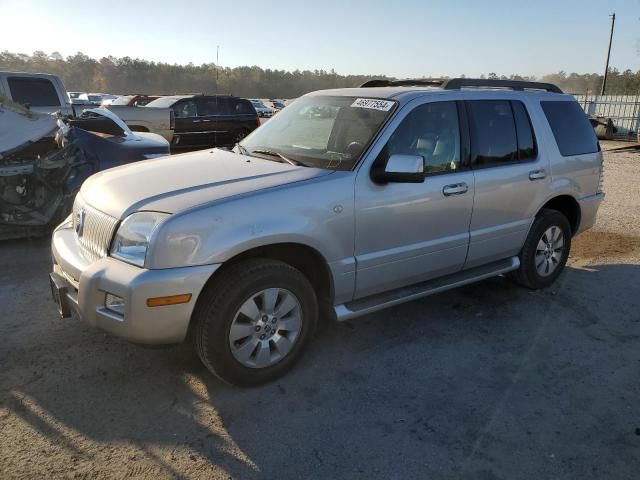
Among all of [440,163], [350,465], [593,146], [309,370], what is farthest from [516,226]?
[350,465]

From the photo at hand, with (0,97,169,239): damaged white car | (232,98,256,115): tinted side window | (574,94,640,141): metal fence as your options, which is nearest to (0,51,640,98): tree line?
(574,94,640,141): metal fence

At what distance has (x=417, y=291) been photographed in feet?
12.9

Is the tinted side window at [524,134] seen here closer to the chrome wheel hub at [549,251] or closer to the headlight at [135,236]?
the chrome wheel hub at [549,251]

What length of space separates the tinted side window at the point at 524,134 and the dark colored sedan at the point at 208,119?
11.0 metres

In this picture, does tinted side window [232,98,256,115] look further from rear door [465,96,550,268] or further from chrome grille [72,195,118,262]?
chrome grille [72,195,118,262]

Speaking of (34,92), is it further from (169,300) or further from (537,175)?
(537,175)

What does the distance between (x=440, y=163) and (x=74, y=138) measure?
14.6 feet

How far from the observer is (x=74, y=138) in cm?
616

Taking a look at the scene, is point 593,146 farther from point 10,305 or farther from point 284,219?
point 10,305

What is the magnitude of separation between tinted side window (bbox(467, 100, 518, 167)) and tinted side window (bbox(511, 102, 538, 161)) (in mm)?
66

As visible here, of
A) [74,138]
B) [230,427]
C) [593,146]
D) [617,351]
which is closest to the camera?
[230,427]

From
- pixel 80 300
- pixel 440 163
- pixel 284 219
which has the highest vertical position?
pixel 440 163

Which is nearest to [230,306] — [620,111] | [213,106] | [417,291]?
[417,291]

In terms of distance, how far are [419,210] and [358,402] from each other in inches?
55.9
